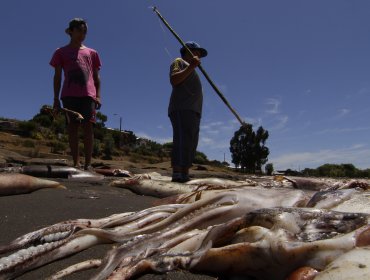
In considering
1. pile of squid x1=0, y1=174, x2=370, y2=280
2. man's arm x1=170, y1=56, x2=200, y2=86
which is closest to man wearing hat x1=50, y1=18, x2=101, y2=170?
man's arm x1=170, y1=56, x2=200, y2=86

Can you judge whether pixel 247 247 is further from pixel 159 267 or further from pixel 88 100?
pixel 88 100

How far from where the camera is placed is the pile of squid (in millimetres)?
1347

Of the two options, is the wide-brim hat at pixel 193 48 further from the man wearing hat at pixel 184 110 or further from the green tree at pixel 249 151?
the green tree at pixel 249 151

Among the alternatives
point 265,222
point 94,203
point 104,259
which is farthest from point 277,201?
point 94,203

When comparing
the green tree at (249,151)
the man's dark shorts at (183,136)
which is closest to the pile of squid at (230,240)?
the man's dark shorts at (183,136)

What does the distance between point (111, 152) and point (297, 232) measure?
821 inches

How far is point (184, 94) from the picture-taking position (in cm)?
579

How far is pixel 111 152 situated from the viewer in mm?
21953

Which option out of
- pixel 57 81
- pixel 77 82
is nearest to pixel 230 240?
pixel 77 82

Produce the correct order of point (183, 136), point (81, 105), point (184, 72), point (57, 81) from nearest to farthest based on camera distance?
point (184, 72), point (183, 136), point (81, 105), point (57, 81)

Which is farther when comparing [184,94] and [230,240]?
[184,94]

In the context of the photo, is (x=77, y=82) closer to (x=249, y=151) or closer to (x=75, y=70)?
(x=75, y=70)

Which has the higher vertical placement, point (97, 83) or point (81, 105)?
point (97, 83)

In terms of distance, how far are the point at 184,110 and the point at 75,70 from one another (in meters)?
1.99
